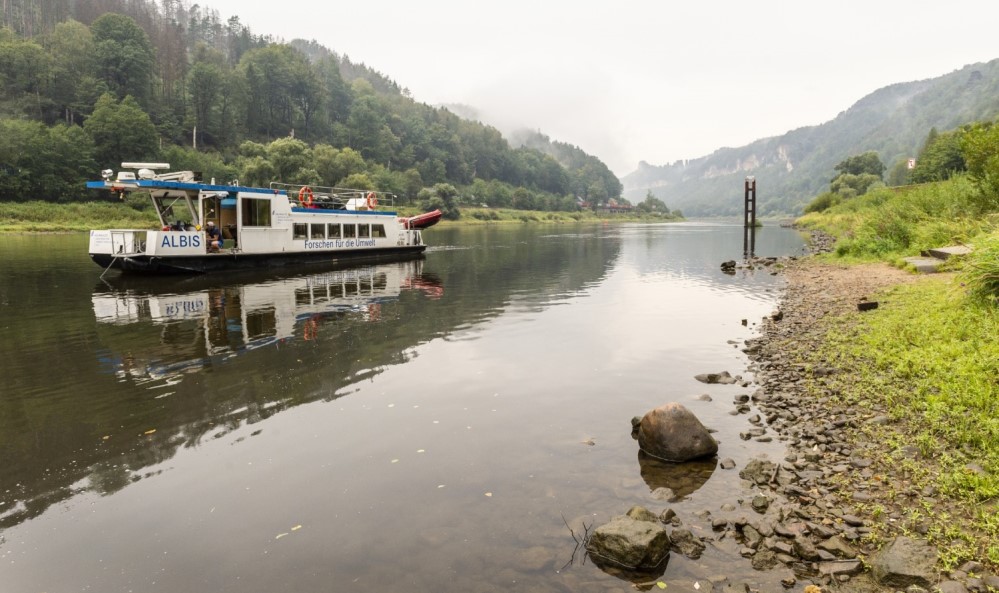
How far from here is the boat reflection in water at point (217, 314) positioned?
15.4 m

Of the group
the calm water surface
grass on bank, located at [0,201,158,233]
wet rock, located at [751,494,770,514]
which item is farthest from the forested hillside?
wet rock, located at [751,494,770,514]

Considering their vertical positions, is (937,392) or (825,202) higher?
(825,202)

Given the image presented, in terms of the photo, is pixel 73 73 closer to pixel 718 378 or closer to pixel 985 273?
pixel 718 378

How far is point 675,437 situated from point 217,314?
19.4 m

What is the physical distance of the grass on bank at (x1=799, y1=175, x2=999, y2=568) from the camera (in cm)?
600

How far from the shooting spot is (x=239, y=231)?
33.8 m

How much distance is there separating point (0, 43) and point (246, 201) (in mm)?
135020

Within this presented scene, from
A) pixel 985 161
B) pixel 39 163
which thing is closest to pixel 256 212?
pixel 985 161

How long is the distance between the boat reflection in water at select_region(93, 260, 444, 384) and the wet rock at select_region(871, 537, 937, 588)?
14520mm

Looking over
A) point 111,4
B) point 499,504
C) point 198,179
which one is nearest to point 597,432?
point 499,504

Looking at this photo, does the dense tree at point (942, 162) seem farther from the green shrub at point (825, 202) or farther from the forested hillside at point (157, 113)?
the forested hillside at point (157, 113)

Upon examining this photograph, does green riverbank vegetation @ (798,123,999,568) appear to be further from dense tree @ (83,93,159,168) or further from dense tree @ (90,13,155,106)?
dense tree @ (90,13,155,106)

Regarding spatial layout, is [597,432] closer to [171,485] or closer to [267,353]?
[171,485]

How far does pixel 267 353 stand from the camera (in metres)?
15.8
